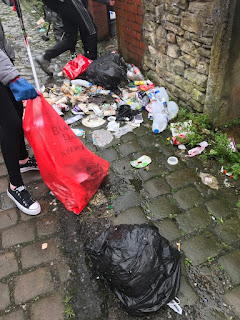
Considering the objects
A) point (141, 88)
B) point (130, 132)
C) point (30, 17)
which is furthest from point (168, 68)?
point (30, 17)

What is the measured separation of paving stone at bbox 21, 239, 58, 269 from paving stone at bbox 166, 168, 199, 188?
4.08 feet

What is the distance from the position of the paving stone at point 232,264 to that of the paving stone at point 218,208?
1.16ft

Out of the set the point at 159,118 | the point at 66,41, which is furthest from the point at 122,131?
the point at 66,41

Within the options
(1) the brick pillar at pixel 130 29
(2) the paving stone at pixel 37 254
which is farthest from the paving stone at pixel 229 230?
(1) the brick pillar at pixel 130 29

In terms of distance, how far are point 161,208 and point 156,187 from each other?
27 centimetres

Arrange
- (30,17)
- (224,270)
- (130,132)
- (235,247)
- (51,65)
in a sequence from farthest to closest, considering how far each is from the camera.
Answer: (30,17) → (51,65) → (130,132) → (235,247) → (224,270)

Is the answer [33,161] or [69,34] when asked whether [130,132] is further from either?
[69,34]

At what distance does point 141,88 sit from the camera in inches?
166

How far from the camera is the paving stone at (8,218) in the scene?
7.86 ft

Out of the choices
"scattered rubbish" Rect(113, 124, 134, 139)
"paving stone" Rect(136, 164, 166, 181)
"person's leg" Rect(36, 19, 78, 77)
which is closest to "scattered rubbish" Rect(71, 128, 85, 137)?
"scattered rubbish" Rect(113, 124, 134, 139)

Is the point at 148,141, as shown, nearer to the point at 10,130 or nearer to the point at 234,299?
the point at 10,130

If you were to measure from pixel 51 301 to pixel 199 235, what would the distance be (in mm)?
1209

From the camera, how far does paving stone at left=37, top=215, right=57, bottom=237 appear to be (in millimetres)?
2316

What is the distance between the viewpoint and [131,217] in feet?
7.83
